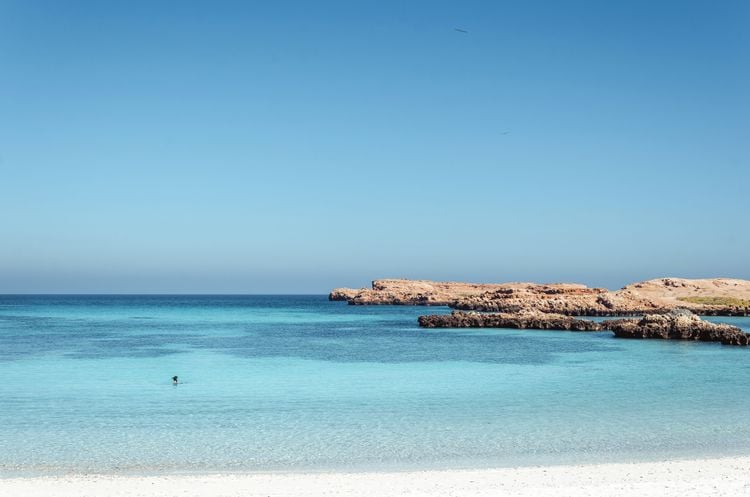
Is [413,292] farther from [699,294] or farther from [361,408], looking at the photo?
[361,408]

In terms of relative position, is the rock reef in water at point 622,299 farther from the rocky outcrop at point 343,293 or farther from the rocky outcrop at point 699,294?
the rocky outcrop at point 343,293

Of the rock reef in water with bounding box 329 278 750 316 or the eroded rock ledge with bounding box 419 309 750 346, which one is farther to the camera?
the rock reef in water with bounding box 329 278 750 316

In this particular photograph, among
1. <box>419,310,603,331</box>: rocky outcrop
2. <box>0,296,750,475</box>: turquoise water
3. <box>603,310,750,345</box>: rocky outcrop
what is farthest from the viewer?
<box>419,310,603,331</box>: rocky outcrop

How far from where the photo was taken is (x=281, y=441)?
1567 centimetres

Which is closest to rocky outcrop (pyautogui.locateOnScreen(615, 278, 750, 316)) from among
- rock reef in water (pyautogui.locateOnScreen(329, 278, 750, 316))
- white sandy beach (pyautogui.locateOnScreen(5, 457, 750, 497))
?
rock reef in water (pyautogui.locateOnScreen(329, 278, 750, 316))

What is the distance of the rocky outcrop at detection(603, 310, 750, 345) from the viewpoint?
4188 cm

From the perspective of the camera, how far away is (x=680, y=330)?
146ft

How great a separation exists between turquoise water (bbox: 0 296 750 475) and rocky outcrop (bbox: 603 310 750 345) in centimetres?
487

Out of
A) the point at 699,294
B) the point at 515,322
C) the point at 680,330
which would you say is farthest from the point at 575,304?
the point at 680,330

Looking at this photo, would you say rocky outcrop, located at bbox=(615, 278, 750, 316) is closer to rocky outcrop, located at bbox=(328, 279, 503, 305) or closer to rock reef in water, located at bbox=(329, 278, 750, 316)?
rock reef in water, located at bbox=(329, 278, 750, 316)

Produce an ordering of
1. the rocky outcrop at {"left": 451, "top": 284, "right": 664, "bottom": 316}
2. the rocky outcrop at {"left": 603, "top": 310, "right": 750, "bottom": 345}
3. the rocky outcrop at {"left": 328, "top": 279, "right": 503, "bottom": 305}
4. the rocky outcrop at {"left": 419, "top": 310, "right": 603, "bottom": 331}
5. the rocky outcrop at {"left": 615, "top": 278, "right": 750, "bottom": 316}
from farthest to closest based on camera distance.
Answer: the rocky outcrop at {"left": 328, "top": 279, "right": 503, "bottom": 305} → the rocky outcrop at {"left": 451, "top": 284, "right": 664, "bottom": 316} → the rocky outcrop at {"left": 615, "top": 278, "right": 750, "bottom": 316} → the rocky outcrop at {"left": 419, "top": 310, "right": 603, "bottom": 331} → the rocky outcrop at {"left": 603, "top": 310, "right": 750, "bottom": 345}

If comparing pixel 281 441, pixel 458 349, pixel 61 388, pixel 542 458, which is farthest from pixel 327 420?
pixel 458 349

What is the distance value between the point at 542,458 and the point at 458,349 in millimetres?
24668

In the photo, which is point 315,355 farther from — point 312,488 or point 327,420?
point 312,488
